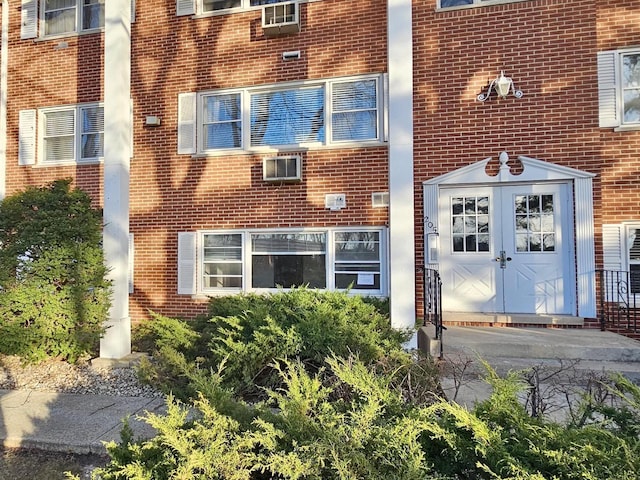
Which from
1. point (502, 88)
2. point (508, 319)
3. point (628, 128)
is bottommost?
point (508, 319)

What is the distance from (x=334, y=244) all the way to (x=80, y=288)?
13.0 ft

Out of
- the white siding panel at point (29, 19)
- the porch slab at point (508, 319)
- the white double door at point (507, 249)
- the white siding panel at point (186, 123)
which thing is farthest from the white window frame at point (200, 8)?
the porch slab at point (508, 319)

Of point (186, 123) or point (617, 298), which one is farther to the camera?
point (186, 123)

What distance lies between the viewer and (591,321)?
19.9ft

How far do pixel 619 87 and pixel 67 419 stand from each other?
8412mm

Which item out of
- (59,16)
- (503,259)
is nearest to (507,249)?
(503,259)

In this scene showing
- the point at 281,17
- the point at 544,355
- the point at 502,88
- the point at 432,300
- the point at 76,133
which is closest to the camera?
the point at 544,355

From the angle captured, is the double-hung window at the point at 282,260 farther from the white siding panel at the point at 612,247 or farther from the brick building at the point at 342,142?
the white siding panel at the point at 612,247

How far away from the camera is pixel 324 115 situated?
7.13m

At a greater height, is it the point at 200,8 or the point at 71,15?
the point at 71,15

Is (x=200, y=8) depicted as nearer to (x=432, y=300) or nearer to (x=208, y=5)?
(x=208, y=5)

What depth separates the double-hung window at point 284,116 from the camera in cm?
700

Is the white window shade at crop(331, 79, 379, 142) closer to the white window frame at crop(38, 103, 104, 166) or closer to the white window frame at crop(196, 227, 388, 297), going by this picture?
the white window frame at crop(196, 227, 388, 297)

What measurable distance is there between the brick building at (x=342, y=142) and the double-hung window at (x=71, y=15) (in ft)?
0.12
